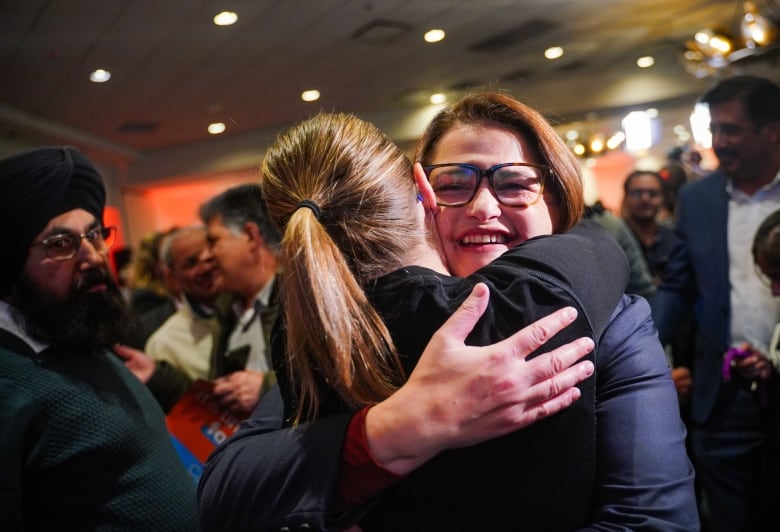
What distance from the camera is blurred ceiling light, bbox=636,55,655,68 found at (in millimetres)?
8727

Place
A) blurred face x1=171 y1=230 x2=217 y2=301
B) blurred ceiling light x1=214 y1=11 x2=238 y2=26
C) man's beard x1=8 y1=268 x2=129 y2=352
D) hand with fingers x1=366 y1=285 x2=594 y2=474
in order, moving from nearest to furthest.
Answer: hand with fingers x1=366 y1=285 x2=594 y2=474 → man's beard x1=8 y1=268 x2=129 y2=352 → blurred face x1=171 y1=230 x2=217 y2=301 → blurred ceiling light x1=214 y1=11 x2=238 y2=26

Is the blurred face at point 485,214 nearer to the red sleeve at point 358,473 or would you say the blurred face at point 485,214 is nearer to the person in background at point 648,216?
the red sleeve at point 358,473

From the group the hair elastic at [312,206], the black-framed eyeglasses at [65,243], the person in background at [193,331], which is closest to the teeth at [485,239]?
the hair elastic at [312,206]

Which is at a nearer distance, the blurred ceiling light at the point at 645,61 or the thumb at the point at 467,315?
the thumb at the point at 467,315

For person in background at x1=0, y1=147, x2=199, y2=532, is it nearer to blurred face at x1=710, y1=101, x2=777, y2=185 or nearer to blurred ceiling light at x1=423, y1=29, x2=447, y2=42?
blurred face at x1=710, y1=101, x2=777, y2=185

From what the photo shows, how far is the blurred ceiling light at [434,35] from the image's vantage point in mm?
6641

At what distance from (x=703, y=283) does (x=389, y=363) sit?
2126mm

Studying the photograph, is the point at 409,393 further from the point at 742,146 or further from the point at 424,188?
the point at 742,146

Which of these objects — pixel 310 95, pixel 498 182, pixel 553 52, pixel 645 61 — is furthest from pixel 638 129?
pixel 498 182

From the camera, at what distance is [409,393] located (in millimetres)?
854

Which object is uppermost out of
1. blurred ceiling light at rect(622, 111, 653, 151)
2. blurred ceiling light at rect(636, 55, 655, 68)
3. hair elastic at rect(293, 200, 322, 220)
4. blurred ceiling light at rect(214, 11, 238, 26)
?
blurred ceiling light at rect(636, 55, 655, 68)

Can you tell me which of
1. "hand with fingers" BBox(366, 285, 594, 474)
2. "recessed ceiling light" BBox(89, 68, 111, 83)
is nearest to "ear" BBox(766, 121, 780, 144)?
"hand with fingers" BBox(366, 285, 594, 474)

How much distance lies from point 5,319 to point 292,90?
7.13 meters

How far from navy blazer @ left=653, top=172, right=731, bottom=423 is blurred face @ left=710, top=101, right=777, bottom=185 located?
0.08 metres
